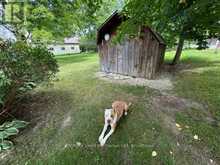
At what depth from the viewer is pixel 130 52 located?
8.55 m

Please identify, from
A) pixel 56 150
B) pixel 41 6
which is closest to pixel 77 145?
pixel 56 150

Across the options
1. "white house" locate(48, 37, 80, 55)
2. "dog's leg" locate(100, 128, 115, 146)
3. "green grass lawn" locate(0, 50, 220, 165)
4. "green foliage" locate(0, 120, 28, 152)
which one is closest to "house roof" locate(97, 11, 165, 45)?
"green grass lawn" locate(0, 50, 220, 165)

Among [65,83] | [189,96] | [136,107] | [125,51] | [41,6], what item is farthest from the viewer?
[41,6]

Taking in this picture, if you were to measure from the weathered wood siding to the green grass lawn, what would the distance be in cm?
246

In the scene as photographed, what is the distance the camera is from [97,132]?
382 centimetres

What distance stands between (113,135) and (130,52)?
5677 millimetres

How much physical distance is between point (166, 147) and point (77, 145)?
182 centimetres

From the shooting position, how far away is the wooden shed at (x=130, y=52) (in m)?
7.89

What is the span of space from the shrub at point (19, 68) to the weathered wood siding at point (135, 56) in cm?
468

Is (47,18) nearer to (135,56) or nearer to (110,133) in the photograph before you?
(135,56)

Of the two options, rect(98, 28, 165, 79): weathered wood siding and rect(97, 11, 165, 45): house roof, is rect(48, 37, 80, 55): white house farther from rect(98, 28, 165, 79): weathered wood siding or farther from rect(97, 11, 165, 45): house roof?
rect(98, 28, 165, 79): weathered wood siding

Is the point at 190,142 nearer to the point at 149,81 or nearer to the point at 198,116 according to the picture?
the point at 198,116

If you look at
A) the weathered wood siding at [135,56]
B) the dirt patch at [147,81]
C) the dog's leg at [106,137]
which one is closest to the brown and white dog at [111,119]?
the dog's leg at [106,137]

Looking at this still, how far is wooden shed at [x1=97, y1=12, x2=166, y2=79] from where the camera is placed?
789 cm
